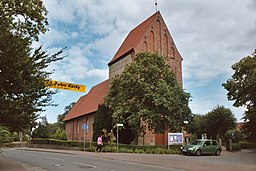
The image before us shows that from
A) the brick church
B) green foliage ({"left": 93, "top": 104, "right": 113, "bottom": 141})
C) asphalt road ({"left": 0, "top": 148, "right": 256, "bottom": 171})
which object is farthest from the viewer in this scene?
the brick church

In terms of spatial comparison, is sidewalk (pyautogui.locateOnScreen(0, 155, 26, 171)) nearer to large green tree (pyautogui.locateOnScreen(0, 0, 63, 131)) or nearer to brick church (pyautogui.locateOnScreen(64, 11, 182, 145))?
large green tree (pyautogui.locateOnScreen(0, 0, 63, 131))

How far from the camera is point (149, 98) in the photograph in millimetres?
30812

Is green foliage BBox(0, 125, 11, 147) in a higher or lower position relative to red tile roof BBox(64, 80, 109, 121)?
lower

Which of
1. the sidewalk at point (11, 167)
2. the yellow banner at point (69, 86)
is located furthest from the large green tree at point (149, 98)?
the sidewalk at point (11, 167)

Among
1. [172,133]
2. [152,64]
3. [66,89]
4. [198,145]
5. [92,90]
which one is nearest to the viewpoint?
[66,89]

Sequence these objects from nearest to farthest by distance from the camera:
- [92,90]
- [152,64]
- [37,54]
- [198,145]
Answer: [37,54]
[198,145]
[152,64]
[92,90]

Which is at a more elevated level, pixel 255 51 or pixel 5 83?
pixel 255 51

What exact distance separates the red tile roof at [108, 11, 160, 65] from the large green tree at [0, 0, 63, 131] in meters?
27.7

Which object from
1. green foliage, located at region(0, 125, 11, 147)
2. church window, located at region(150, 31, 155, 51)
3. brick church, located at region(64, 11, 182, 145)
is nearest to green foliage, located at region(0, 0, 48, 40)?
green foliage, located at region(0, 125, 11, 147)

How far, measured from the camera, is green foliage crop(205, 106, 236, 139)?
4478cm

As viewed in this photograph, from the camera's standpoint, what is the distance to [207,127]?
46.4 m

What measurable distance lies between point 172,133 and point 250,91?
8833 mm

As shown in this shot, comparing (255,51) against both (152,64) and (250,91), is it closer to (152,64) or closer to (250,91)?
(250,91)

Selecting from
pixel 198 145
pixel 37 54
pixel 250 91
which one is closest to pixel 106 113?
pixel 198 145
